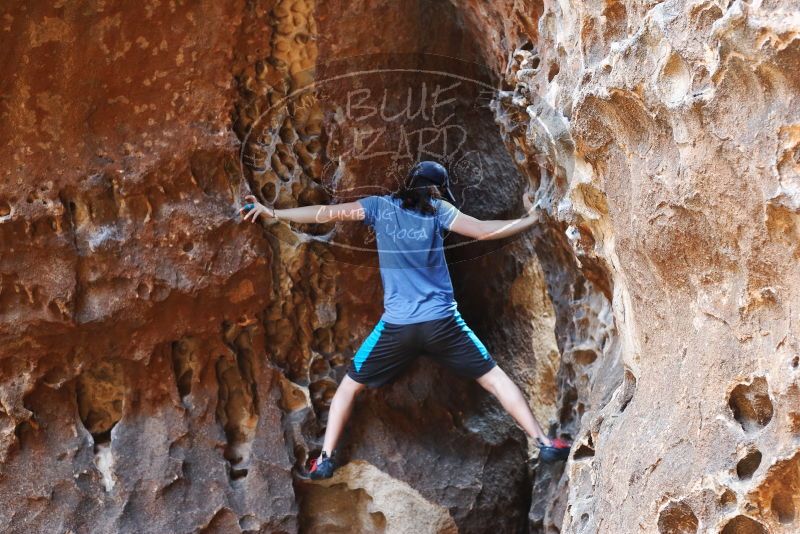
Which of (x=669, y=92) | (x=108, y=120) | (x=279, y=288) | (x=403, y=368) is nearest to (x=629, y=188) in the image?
(x=669, y=92)

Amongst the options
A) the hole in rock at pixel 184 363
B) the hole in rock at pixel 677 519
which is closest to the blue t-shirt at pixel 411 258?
the hole in rock at pixel 184 363

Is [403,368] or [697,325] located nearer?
[697,325]

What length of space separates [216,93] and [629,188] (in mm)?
1508

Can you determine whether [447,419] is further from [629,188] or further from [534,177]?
[629,188]

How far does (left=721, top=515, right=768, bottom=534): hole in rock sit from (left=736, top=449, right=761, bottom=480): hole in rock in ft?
0.27

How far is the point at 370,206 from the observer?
10.5 feet

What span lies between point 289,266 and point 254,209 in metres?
0.29

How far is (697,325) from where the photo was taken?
2.19m

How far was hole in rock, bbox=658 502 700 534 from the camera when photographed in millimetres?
2082

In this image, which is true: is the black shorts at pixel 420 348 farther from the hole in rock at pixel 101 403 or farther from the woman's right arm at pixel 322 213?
the hole in rock at pixel 101 403

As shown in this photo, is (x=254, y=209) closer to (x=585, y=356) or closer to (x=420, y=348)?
(x=420, y=348)

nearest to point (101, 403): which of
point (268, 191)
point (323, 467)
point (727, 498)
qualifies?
point (323, 467)

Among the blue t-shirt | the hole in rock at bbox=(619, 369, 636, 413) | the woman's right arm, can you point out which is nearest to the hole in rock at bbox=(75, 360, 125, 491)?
the woman's right arm

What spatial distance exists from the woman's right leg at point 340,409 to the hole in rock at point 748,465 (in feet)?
5.08
